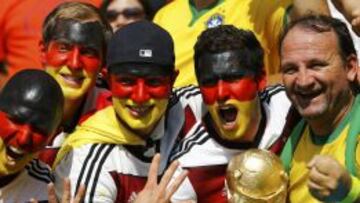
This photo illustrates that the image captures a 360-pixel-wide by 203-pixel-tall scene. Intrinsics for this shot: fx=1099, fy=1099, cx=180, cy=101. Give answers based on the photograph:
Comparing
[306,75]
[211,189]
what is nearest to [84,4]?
[211,189]

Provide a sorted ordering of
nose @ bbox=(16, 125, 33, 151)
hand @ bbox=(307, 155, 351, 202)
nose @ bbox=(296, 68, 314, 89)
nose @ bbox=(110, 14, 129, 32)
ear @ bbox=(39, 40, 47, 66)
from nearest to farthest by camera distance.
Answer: hand @ bbox=(307, 155, 351, 202) → nose @ bbox=(296, 68, 314, 89) → nose @ bbox=(16, 125, 33, 151) → ear @ bbox=(39, 40, 47, 66) → nose @ bbox=(110, 14, 129, 32)

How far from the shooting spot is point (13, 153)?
12.5ft

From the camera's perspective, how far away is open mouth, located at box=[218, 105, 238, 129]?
3961 mm

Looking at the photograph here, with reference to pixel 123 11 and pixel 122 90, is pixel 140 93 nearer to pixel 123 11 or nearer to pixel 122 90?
pixel 122 90

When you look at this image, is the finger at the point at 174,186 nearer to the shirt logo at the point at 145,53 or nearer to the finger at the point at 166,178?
the finger at the point at 166,178

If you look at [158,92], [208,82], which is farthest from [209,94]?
[158,92]

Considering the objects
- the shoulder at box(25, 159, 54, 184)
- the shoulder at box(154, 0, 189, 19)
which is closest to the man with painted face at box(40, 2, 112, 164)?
the shoulder at box(25, 159, 54, 184)

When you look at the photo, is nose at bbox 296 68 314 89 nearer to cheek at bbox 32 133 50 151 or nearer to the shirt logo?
the shirt logo

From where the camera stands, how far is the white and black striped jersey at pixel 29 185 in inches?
154

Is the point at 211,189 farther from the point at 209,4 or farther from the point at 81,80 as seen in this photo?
the point at 209,4

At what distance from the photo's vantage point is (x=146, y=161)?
13.2ft

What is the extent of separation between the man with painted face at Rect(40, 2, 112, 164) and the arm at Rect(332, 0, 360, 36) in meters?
0.96

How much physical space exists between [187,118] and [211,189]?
0.98 ft

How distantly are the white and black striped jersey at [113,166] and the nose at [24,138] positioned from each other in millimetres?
213
